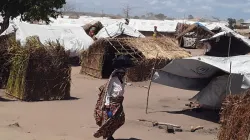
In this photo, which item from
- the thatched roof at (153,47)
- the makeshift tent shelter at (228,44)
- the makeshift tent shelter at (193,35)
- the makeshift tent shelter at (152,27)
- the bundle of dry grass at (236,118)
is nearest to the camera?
the bundle of dry grass at (236,118)

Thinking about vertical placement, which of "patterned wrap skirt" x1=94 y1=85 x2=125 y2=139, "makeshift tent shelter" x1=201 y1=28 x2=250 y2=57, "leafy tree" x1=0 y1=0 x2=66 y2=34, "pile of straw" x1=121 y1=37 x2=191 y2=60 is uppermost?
"leafy tree" x1=0 y1=0 x2=66 y2=34

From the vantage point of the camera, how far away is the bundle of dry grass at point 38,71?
Answer: 13008 millimetres

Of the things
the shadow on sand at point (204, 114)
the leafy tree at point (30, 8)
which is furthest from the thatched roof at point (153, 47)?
the leafy tree at point (30, 8)

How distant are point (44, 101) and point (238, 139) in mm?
7441

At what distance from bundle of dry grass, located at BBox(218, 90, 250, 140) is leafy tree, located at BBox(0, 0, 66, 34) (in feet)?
76.3

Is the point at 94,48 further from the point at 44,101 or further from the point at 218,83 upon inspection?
the point at 218,83

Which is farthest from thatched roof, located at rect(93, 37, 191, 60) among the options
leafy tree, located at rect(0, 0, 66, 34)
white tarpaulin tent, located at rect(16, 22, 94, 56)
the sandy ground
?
leafy tree, located at rect(0, 0, 66, 34)

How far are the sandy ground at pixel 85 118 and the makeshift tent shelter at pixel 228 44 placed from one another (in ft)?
6.70

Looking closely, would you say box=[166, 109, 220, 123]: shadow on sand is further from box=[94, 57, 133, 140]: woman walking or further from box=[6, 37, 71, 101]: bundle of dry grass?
box=[94, 57, 133, 140]: woman walking

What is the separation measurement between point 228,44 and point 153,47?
4495 millimetres

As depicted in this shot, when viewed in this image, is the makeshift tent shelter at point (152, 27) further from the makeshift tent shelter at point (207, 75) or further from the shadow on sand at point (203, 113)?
the shadow on sand at point (203, 113)

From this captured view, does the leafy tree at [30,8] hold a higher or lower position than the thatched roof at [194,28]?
higher

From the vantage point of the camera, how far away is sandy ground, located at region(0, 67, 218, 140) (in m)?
9.23

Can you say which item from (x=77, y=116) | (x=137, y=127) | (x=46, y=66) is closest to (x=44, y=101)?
(x=46, y=66)
